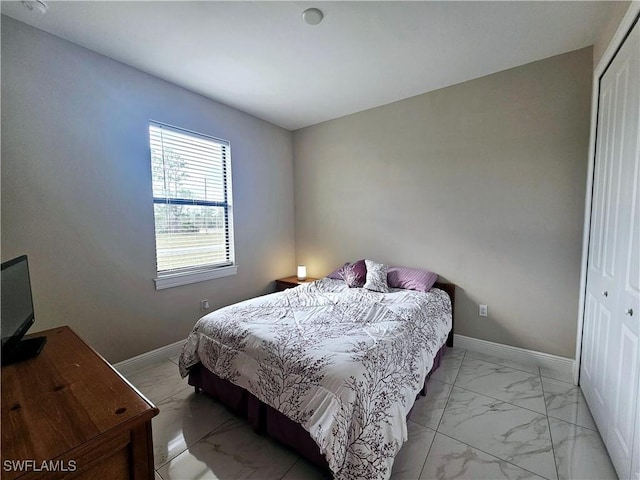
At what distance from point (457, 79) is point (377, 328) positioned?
2.42 m

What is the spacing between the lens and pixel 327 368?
1.35 m

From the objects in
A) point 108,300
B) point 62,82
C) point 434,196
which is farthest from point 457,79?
point 108,300

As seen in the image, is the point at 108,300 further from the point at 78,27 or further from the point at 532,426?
the point at 532,426

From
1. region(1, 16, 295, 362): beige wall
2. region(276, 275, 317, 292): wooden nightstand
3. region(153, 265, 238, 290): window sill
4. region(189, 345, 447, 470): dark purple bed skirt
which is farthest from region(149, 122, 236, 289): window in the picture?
region(189, 345, 447, 470): dark purple bed skirt

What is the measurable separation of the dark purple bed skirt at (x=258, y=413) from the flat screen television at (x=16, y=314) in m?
1.03

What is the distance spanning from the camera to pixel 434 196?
2.82 meters

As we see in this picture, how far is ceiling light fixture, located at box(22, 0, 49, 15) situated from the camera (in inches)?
63.8

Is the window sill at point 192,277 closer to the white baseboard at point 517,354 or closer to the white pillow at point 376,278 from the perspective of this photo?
the white pillow at point 376,278

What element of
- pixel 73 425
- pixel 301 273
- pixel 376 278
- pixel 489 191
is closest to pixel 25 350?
pixel 73 425

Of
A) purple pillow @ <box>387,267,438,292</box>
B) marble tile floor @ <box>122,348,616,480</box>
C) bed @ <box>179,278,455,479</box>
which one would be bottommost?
marble tile floor @ <box>122,348,616,480</box>

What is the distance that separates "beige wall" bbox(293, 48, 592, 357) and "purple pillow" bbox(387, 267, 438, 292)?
0.58 feet

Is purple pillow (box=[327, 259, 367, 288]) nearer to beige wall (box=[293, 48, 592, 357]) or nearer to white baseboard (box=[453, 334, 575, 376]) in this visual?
beige wall (box=[293, 48, 592, 357])

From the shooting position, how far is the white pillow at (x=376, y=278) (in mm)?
2692

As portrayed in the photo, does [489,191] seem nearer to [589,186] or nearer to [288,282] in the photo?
[589,186]
